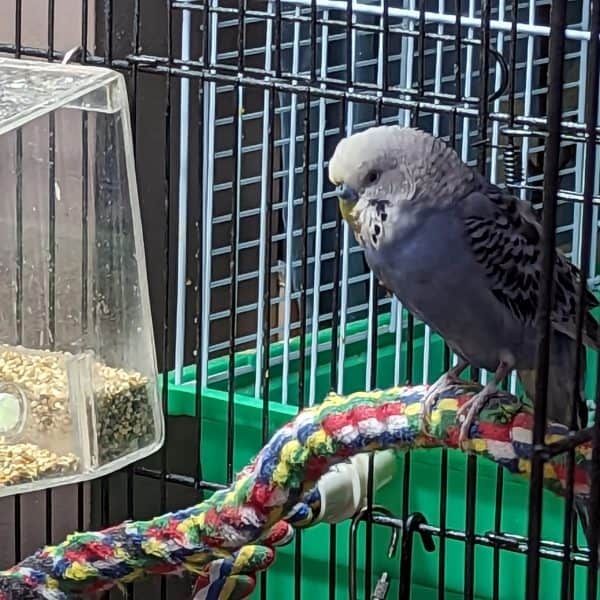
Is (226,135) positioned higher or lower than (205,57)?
lower

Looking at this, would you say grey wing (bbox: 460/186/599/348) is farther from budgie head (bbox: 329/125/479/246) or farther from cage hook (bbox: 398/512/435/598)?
cage hook (bbox: 398/512/435/598)

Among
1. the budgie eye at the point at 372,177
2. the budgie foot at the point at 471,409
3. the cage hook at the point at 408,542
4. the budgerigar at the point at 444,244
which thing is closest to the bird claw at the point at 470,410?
the budgie foot at the point at 471,409

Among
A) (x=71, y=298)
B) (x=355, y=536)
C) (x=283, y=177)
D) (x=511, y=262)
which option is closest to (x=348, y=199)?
(x=511, y=262)

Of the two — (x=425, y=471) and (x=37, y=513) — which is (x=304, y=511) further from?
(x=37, y=513)

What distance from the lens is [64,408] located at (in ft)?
3.67

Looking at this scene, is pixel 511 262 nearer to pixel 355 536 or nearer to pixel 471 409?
pixel 471 409

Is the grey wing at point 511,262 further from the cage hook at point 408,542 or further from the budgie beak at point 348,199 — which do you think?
the cage hook at point 408,542

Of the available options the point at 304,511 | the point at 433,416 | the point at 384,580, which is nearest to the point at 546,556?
the point at 384,580

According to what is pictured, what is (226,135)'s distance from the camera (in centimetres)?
186

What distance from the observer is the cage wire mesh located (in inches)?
55.0

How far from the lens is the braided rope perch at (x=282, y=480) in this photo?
0.99 m

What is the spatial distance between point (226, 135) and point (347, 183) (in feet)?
2.38

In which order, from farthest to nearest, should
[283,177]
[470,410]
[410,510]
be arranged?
[283,177] < [410,510] < [470,410]

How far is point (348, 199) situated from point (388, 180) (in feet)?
0.12
